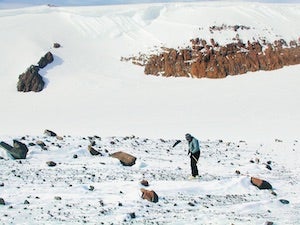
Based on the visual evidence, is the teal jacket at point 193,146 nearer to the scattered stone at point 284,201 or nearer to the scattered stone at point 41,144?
the scattered stone at point 284,201

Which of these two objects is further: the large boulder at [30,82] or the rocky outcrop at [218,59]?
the rocky outcrop at [218,59]

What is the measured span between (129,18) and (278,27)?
1564cm

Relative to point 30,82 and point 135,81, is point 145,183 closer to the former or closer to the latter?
point 135,81

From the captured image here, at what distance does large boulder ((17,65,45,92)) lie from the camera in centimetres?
3791

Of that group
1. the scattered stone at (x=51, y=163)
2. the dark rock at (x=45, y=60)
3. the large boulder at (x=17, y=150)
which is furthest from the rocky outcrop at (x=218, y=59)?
the scattered stone at (x=51, y=163)

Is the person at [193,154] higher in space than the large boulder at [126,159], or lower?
→ higher

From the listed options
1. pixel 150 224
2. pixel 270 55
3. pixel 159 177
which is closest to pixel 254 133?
pixel 159 177

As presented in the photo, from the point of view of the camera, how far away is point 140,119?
28.6 m

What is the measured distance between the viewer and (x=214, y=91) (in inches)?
1420

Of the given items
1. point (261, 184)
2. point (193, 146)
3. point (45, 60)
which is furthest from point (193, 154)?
point (45, 60)

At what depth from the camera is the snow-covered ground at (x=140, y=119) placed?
936 centimetres

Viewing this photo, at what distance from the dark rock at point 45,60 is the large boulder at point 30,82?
101 inches

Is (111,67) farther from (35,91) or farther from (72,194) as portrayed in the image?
(72,194)

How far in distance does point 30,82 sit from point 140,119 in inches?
536
